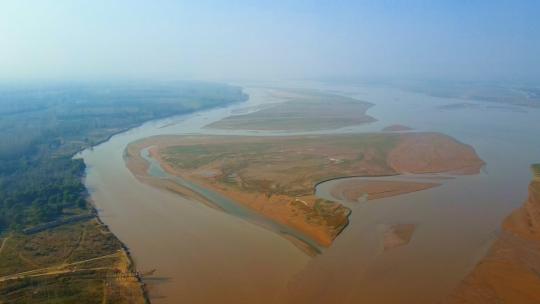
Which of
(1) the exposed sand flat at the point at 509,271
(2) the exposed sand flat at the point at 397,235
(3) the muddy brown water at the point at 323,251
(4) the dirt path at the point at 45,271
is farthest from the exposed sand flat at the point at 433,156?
(4) the dirt path at the point at 45,271

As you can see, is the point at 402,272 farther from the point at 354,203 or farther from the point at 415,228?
the point at 354,203

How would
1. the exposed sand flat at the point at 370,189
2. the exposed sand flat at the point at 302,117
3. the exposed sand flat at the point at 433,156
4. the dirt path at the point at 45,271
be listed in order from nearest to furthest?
the dirt path at the point at 45,271 < the exposed sand flat at the point at 370,189 < the exposed sand flat at the point at 433,156 < the exposed sand flat at the point at 302,117

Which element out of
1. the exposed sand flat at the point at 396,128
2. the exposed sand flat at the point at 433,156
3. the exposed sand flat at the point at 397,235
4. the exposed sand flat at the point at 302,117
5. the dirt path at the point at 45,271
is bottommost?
the exposed sand flat at the point at 302,117

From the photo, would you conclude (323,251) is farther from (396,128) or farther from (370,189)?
(396,128)

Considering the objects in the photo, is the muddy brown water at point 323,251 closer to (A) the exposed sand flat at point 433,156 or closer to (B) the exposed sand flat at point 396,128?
(A) the exposed sand flat at point 433,156

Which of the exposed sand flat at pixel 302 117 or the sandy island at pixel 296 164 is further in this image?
the exposed sand flat at pixel 302 117

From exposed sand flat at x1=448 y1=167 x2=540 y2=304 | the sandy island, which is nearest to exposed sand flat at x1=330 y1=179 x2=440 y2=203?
the sandy island
